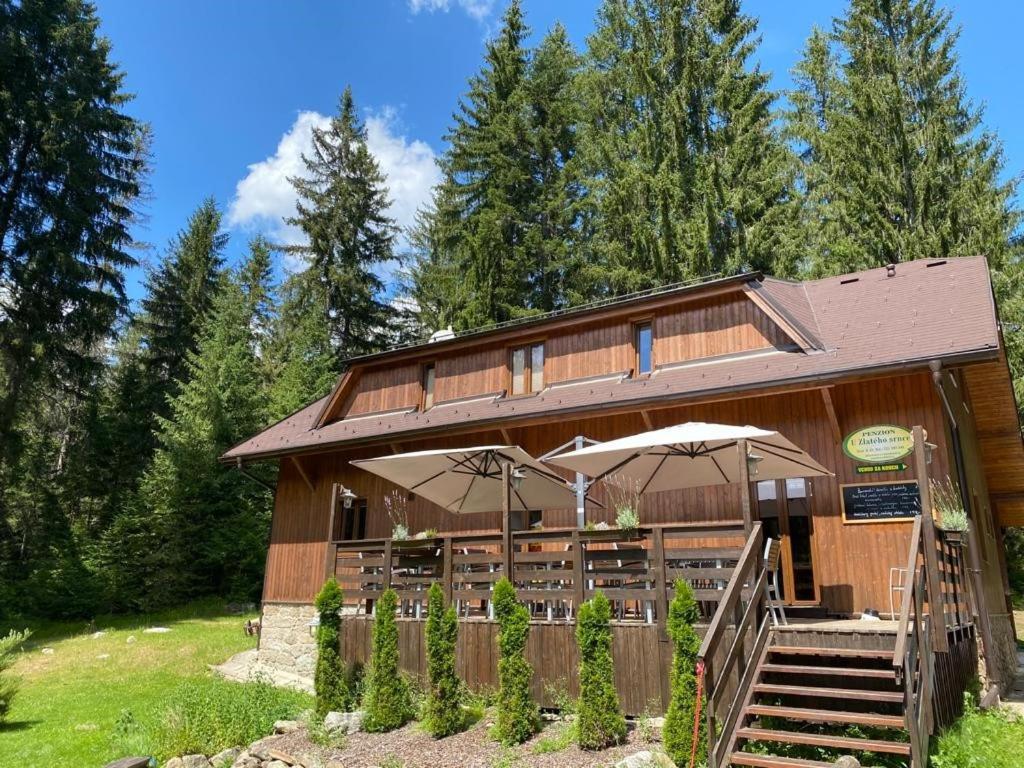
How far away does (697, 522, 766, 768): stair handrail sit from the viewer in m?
4.95

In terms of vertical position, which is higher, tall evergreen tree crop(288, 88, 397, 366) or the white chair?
tall evergreen tree crop(288, 88, 397, 366)

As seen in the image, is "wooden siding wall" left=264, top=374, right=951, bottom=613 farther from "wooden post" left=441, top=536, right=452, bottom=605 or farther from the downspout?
"wooden post" left=441, top=536, right=452, bottom=605

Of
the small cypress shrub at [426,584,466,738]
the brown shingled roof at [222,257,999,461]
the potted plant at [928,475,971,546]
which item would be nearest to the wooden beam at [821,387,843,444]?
the brown shingled roof at [222,257,999,461]

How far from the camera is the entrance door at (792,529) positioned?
8555 mm

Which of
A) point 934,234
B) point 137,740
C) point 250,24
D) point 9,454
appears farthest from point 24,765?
point 934,234

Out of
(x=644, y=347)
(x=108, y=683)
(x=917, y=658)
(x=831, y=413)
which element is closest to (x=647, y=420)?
(x=644, y=347)

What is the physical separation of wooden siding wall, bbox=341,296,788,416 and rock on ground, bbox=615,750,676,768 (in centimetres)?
632

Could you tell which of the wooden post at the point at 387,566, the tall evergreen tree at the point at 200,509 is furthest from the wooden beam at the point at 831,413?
the tall evergreen tree at the point at 200,509

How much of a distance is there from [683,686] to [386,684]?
326 cm

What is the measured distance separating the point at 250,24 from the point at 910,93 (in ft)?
58.6

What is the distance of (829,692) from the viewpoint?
5164 mm

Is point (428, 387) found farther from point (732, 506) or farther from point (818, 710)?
point (818, 710)

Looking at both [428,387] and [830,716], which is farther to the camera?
[428,387]

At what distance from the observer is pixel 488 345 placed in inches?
502
